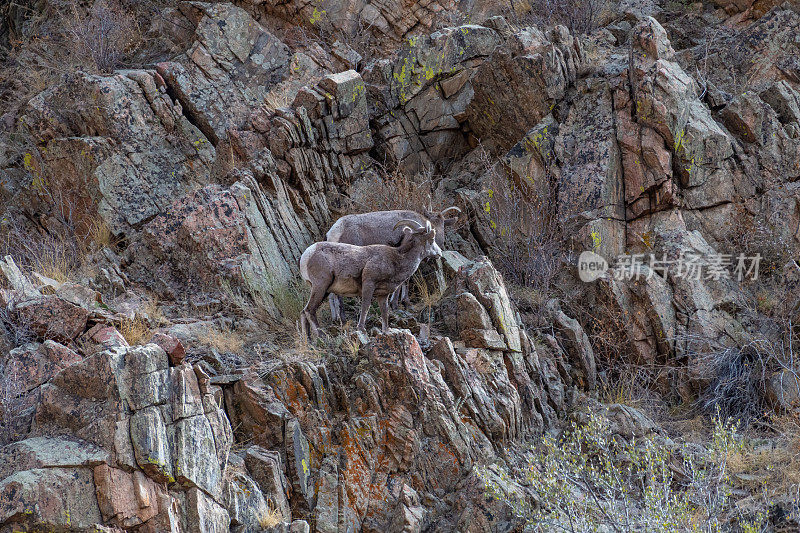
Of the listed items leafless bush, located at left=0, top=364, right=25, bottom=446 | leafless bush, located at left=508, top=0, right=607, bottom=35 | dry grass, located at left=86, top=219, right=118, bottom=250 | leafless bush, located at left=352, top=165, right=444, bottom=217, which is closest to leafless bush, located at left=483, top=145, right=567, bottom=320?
leafless bush, located at left=352, top=165, right=444, bottom=217

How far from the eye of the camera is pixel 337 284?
8938 mm

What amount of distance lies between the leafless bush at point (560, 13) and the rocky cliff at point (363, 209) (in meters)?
0.13

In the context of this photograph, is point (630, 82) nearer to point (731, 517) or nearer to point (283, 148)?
point (283, 148)

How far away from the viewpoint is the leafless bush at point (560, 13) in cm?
1434

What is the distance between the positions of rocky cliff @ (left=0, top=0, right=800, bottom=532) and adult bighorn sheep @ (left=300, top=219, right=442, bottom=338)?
1.71 ft

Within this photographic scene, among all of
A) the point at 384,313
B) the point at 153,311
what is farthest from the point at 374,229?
the point at 153,311

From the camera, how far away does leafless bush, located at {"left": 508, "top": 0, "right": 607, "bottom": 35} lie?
14.3 m

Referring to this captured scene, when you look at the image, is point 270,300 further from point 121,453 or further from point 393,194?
point 121,453

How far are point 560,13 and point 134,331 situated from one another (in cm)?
1067

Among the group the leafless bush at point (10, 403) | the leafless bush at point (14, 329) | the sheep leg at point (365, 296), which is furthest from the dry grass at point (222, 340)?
the leafless bush at point (10, 403)

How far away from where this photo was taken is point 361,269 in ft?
29.4

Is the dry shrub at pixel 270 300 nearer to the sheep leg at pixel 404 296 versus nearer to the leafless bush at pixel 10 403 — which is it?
the sheep leg at pixel 404 296

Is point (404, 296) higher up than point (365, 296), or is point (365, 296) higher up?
point (365, 296)

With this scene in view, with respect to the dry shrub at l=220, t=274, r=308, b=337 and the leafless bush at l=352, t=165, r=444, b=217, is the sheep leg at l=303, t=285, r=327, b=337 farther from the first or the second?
the leafless bush at l=352, t=165, r=444, b=217
